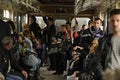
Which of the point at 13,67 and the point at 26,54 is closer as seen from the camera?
the point at 13,67

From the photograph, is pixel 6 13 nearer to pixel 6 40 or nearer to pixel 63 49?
pixel 63 49

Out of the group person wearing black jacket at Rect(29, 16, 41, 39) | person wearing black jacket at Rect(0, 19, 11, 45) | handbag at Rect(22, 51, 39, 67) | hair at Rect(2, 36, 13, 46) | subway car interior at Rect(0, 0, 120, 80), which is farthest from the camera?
person wearing black jacket at Rect(29, 16, 41, 39)

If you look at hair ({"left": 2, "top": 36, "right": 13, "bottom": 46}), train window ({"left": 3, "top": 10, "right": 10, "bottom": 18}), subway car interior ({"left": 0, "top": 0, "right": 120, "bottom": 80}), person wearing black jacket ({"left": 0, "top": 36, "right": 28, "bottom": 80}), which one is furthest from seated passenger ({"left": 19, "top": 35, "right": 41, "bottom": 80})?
train window ({"left": 3, "top": 10, "right": 10, "bottom": 18})

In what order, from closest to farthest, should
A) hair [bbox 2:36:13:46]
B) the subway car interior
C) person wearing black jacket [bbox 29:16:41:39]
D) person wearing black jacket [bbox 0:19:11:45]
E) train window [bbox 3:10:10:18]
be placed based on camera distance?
the subway car interior → hair [bbox 2:36:13:46] → person wearing black jacket [bbox 0:19:11:45] → train window [bbox 3:10:10:18] → person wearing black jacket [bbox 29:16:41:39]

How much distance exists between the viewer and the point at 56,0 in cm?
1964

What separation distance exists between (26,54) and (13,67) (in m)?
2.10

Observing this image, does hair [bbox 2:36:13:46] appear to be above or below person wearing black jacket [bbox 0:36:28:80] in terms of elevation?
above

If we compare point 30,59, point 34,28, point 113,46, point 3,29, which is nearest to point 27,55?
point 30,59

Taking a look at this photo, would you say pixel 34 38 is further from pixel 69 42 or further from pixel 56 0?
pixel 56 0

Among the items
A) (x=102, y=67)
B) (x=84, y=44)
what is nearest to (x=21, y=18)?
(x=84, y=44)

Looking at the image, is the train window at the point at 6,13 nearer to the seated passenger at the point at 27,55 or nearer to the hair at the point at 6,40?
the seated passenger at the point at 27,55

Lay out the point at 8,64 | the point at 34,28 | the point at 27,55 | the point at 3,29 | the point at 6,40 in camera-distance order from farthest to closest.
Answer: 1. the point at 34,28
2. the point at 27,55
3. the point at 3,29
4. the point at 6,40
5. the point at 8,64

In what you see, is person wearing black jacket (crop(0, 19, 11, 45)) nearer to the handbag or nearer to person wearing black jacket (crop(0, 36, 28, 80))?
person wearing black jacket (crop(0, 36, 28, 80))

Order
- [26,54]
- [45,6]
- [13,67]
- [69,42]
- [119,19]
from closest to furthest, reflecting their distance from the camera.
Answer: [119,19]
[13,67]
[26,54]
[69,42]
[45,6]
